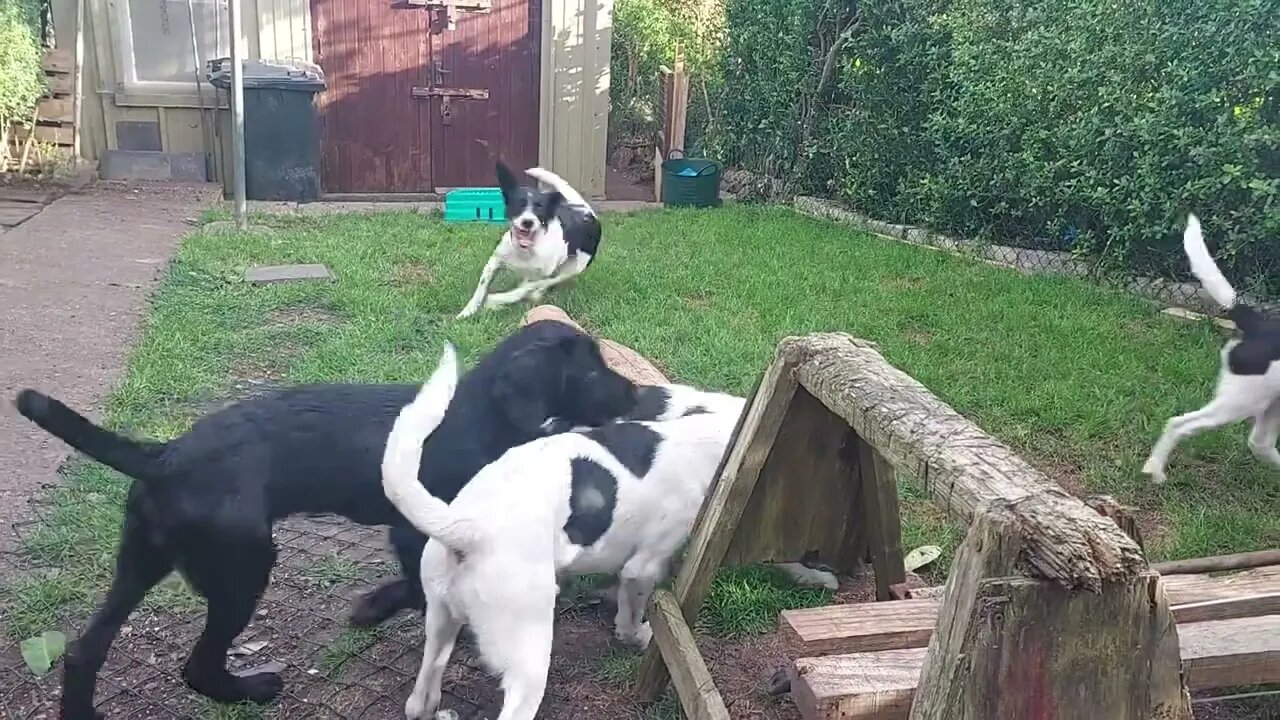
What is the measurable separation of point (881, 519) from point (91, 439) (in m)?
1.92

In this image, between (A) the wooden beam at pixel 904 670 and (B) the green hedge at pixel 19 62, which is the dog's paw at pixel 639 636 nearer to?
(A) the wooden beam at pixel 904 670

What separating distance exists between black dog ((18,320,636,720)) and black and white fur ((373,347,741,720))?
12.0 inches

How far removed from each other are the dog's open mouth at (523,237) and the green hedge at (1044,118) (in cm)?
369

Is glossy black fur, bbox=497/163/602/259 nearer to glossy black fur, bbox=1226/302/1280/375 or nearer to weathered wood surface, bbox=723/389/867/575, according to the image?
glossy black fur, bbox=1226/302/1280/375

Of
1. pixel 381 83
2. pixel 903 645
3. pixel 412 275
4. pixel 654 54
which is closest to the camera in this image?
pixel 903 645

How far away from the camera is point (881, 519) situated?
8.93 ft

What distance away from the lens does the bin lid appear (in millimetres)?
9750

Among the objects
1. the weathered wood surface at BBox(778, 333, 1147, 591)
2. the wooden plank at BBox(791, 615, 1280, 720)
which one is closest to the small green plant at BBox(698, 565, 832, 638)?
the wooden plank at BBox(791, 615, 1280, 720)

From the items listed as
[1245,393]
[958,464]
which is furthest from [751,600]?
[1245,393]

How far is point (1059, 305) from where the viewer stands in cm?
641

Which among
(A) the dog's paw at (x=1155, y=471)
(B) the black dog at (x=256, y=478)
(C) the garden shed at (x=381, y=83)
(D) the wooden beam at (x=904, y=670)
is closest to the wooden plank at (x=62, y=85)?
(C) the garden shed at (x=381, y=83)

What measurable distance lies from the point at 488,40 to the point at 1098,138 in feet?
22.1

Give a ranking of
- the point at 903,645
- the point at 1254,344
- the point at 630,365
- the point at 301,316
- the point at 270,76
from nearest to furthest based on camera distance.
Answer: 1. the point at 903,645
2. the point at 1254,344
3. the point at 630,365
4. the point at 301,316
5. the point at 270,76

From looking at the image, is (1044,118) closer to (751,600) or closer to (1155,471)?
(1155,471)
